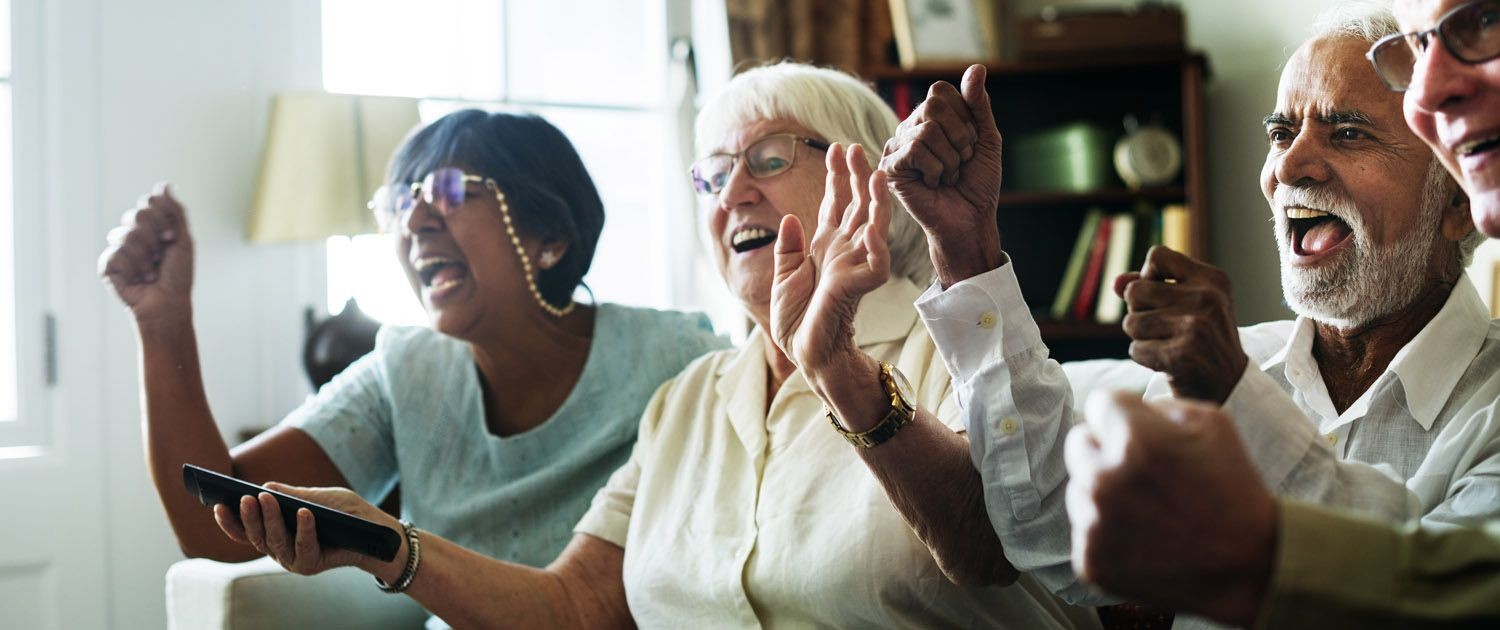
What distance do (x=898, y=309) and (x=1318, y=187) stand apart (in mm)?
493

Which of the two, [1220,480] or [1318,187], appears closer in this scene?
[1220,480]

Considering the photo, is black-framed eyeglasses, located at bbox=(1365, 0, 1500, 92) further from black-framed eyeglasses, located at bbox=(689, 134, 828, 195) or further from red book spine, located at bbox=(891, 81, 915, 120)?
red book spine, located at bbox=(891, 81, 915, 120)

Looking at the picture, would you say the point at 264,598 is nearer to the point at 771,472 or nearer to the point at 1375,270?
the point at 771,472

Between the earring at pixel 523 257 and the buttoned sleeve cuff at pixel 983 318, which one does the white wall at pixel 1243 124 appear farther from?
the buttoned sleeve cuff at pixel 983 318

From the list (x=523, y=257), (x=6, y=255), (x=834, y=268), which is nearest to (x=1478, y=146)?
(x=834, y=268)

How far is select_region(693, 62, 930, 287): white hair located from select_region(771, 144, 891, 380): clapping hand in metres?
0.38

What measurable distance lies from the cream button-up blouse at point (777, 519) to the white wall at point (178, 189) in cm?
144

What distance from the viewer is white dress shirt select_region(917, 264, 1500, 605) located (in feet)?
3.61

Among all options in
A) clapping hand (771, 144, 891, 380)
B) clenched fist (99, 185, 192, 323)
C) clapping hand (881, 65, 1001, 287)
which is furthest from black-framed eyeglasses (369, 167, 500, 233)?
clapping hand (881, 65, 1001, 287)

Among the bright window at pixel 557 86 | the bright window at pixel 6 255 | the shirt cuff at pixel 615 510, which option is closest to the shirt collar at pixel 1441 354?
the shirt cuff at pixel 615 510

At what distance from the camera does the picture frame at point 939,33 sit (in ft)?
11.1

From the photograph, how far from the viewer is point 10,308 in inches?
99.7

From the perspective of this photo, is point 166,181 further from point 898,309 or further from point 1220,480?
point 1220,480

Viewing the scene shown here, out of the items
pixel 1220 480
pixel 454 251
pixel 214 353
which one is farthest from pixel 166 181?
pixel 1220 480
